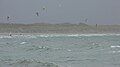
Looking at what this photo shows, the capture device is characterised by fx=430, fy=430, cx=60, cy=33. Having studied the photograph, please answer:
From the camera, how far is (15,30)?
17100 centimetres

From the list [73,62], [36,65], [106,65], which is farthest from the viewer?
[73,62]

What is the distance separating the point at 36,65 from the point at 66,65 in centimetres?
377

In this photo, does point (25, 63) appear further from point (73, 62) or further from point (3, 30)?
point (3, 30)

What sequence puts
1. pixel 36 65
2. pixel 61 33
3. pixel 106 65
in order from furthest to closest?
pixel 61 33 < pixel 106 65 < pixel 36 65

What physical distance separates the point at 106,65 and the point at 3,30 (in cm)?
14110

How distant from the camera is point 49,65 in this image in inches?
1167

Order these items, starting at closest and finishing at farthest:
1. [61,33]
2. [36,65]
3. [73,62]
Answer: [36,65] → [73,62] → [61,33]

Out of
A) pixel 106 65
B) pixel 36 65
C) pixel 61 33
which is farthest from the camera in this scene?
pixel 61 33

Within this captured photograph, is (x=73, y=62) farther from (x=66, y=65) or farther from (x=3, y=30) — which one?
(x=3, y=30)

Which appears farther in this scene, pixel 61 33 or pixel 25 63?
pixel 61 33

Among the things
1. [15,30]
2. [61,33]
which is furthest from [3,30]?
[61,33]

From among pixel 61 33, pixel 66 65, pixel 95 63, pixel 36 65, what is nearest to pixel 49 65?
pixel 36 65

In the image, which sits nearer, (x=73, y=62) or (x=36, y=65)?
(x=36, y=65)

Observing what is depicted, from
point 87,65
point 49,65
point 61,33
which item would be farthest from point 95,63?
point 61,33
